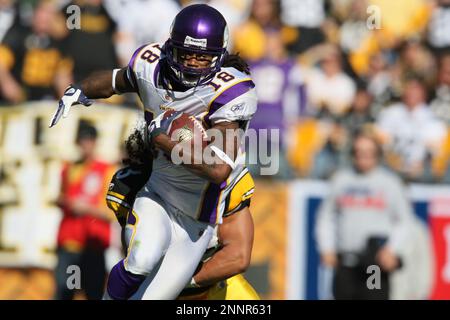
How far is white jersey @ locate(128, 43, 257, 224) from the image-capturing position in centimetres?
574

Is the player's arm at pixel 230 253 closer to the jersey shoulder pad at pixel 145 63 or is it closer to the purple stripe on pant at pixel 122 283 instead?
the purple stripe on pant at pixel 122 283

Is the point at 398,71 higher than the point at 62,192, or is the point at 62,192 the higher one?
the point at 398,71

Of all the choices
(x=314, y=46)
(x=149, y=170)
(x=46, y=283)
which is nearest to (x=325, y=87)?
(x=314, y=46)

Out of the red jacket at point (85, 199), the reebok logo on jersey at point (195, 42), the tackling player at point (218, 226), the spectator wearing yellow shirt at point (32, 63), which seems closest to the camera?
the reebok logo on jersey at point (195, 42)

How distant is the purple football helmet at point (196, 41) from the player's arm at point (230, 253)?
1.06 meters

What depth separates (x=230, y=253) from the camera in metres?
Result: 6.30

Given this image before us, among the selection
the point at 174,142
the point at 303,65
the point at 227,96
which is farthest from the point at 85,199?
the point at 174,142

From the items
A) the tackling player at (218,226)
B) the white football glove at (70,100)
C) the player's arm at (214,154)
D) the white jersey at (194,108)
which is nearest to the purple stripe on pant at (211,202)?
the white jersey at (194,108)

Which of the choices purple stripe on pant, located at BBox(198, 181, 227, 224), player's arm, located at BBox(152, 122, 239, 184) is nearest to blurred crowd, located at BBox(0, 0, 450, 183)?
Result: purple stripe on pant, located at BBox(198, 181, 227, 224)

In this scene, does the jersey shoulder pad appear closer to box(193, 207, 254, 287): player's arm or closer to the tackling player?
the tackling player

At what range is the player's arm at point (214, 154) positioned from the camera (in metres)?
5.50

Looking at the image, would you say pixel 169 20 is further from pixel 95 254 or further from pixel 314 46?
pixel 95 254

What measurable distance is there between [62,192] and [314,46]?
129 inches

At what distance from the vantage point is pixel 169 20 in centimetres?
1043
